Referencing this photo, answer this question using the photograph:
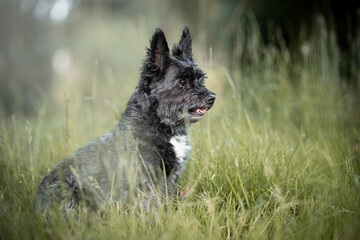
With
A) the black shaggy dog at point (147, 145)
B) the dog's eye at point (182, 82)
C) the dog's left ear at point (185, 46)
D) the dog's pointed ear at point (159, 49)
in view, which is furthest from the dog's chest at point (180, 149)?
the dog's left ear at point (185, 46)

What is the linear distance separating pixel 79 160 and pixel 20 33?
635 inches

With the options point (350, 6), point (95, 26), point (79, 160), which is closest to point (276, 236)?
point (79, 160)

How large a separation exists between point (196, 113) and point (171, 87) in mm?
417

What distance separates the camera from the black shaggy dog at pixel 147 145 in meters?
2.84

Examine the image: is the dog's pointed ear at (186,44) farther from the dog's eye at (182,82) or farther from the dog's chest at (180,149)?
the dog's chest at (180,149)

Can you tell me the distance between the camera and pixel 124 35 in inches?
430

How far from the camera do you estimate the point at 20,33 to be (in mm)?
16328

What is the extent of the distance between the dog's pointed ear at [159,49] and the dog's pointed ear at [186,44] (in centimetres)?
47

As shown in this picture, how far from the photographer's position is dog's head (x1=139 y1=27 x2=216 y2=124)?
3337 mm

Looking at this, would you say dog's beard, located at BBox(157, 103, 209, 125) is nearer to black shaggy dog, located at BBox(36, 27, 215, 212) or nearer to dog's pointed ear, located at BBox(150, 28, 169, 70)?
black shaggy dog, located at BBox(36, 27, 215, 212)

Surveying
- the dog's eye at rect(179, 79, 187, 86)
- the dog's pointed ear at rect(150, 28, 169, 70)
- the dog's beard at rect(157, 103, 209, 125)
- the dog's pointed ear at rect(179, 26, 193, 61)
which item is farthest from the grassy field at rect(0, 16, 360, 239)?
the dog's pointed ear at rect(179, 26, 193, 61)

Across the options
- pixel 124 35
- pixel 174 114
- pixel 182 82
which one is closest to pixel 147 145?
A: pixel 174 114

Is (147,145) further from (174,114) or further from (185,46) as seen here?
(185,46)

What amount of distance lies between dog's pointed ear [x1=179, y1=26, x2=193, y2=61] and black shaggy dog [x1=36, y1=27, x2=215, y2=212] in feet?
0.10
